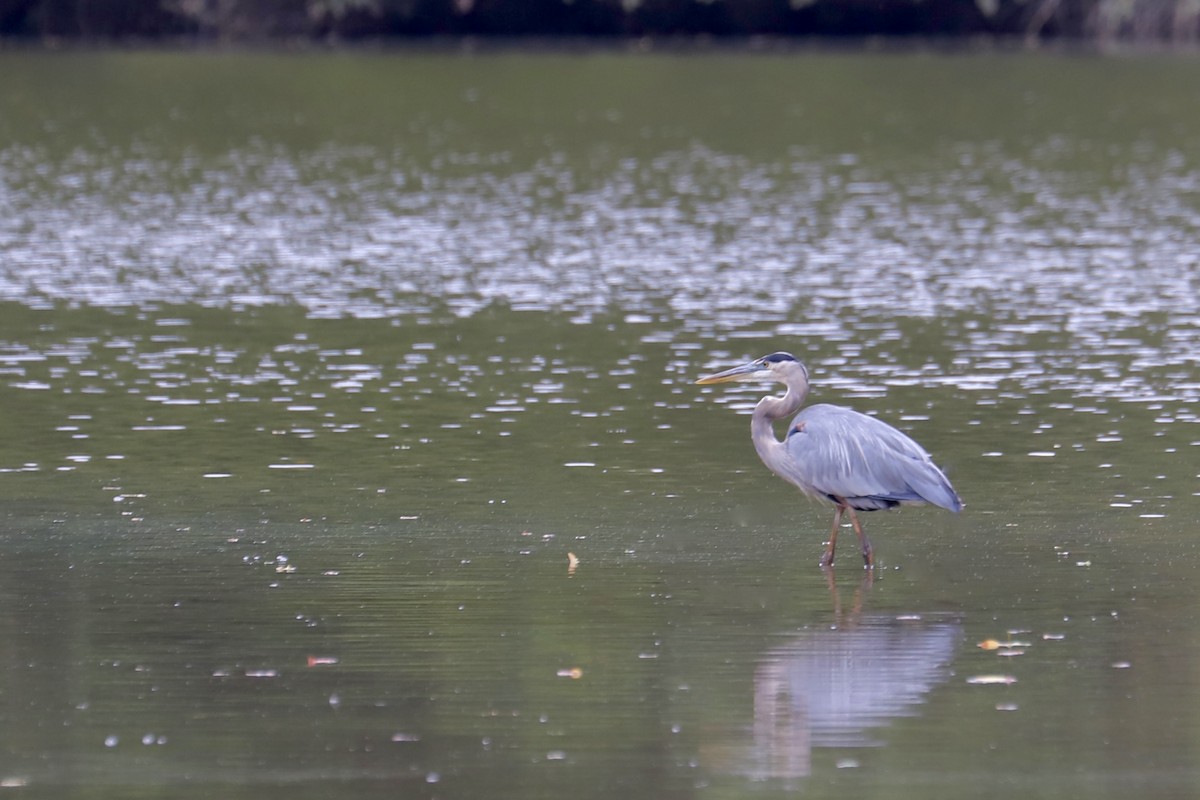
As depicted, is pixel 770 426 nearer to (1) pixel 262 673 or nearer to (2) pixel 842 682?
(2) pixel 842 682

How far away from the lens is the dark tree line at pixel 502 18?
63.8 metres

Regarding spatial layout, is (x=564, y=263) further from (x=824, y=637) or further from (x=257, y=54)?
(x=257, y=54)

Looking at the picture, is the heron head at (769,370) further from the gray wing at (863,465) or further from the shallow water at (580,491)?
the shallow water at (580,491)

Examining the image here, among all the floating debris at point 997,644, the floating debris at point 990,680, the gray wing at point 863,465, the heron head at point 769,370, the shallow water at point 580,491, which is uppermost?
the heron head at point 769,370

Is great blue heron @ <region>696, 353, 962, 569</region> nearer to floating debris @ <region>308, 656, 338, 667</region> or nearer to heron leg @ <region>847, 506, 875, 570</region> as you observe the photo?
heron leg @ <region>847, 506, 875, 570</region>

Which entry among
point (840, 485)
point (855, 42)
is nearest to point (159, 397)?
point (840, 485)

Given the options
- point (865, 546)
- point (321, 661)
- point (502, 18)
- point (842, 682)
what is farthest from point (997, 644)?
point (502, 18)

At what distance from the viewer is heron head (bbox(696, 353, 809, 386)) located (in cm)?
1093

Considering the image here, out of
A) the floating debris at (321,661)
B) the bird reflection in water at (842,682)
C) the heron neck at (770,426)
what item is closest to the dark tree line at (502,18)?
the heron neck at (770,426)

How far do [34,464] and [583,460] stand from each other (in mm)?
3191

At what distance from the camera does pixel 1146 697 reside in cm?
835

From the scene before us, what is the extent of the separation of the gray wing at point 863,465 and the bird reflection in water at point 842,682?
731mm

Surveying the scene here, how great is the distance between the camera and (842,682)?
8508 mm

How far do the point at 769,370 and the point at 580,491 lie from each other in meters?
1.82
